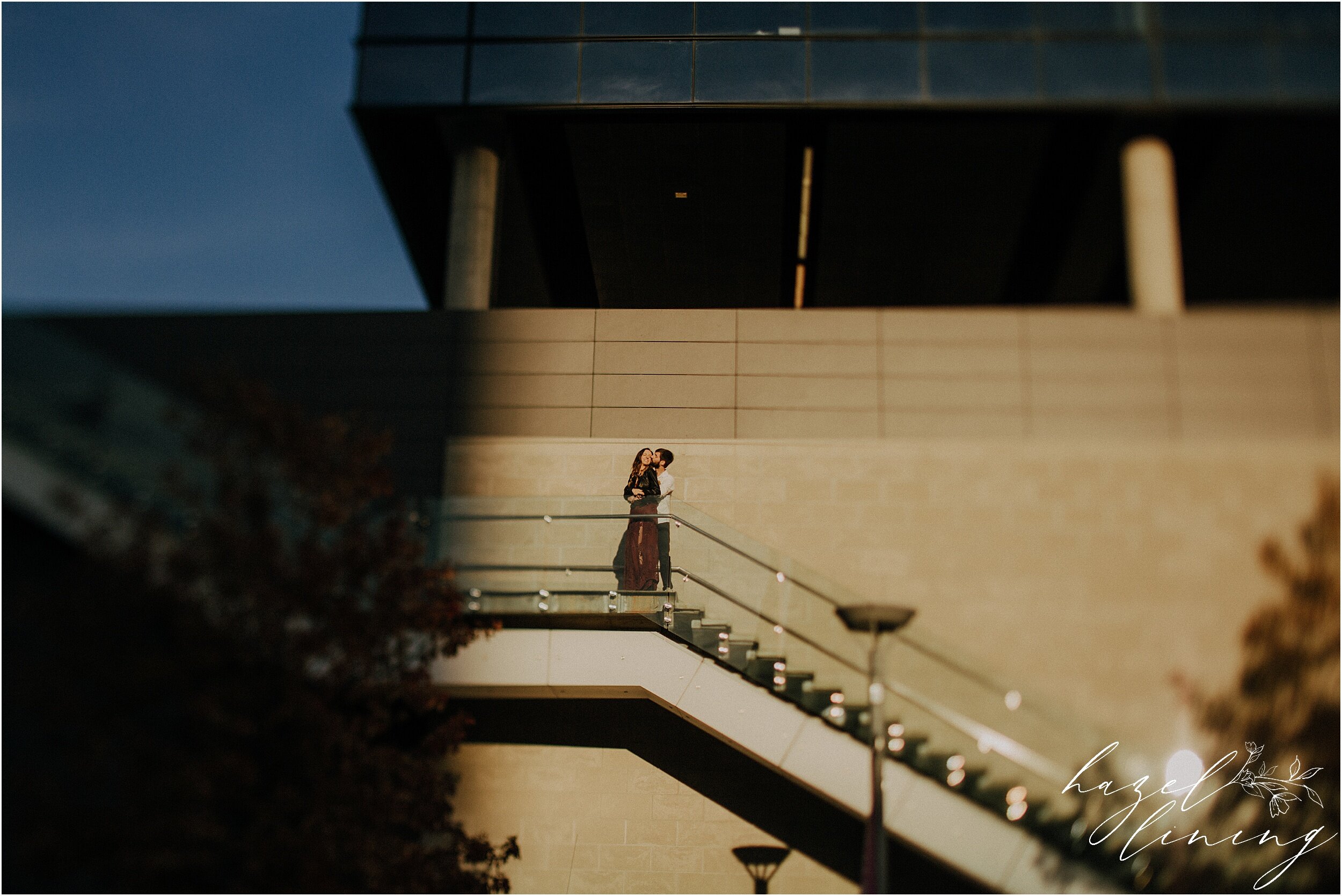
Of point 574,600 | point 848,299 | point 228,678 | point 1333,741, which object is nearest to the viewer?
point 228,678

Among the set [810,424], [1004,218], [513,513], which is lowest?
[513,513]

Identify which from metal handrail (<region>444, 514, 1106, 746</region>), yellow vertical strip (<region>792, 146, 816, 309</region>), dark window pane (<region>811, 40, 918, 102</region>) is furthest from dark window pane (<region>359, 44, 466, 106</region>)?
metal handrail (<region>444, 514, 1106, 746</region>)

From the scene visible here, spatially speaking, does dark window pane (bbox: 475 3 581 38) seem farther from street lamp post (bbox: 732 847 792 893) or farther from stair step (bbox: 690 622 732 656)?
street lamp post (bbox: 732 847 792 893)

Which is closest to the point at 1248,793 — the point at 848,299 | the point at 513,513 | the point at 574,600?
the point at 574,600

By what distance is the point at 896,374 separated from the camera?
1261 cm

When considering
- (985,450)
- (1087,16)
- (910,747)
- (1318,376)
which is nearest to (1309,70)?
(1087,16)

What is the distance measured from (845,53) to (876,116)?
3.27 feet

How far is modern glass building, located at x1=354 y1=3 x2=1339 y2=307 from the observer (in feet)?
43.4

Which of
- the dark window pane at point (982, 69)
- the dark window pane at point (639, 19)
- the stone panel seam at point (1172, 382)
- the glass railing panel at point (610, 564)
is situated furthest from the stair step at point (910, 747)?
the dark window pane at point (639, 19)

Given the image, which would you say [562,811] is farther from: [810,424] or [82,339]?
[82,339]

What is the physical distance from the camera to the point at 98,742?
6.54 metres

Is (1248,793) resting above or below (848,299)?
below

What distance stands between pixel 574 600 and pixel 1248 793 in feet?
23.7

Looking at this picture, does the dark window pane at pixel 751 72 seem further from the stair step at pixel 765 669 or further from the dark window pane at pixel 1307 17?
the stair step at pixel 765 669
